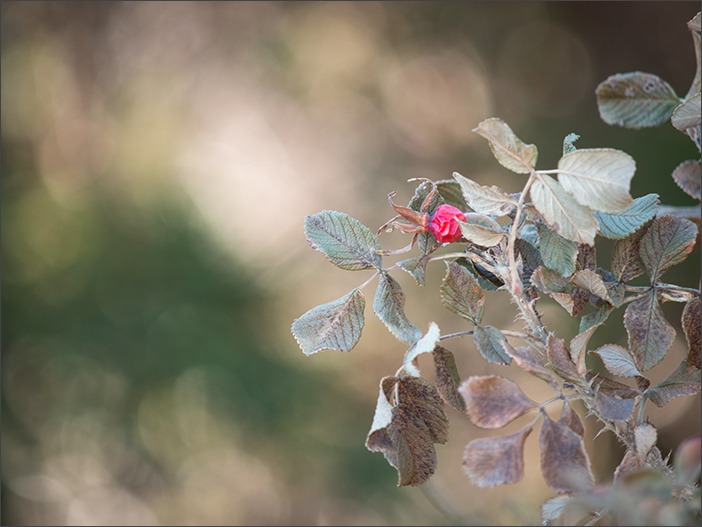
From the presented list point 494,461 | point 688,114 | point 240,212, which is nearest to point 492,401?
point 494,461

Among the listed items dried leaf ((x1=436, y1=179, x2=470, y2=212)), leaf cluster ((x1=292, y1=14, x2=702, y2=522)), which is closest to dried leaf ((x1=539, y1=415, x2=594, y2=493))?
leaf cluster ((x1=292, y1=14, x2=702, y2=522))

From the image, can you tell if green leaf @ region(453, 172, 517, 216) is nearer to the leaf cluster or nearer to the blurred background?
the leaf cluster

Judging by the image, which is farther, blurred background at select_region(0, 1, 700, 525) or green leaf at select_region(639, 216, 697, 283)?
blurred background at select_region(0, 1, 700, 525)

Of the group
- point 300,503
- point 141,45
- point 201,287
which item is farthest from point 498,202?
point 141,45

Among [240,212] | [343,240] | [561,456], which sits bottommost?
[561,456]

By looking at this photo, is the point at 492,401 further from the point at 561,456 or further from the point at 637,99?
the point at 637,99

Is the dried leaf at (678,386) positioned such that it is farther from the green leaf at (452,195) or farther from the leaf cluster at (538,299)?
the green leaf at (452,195)
